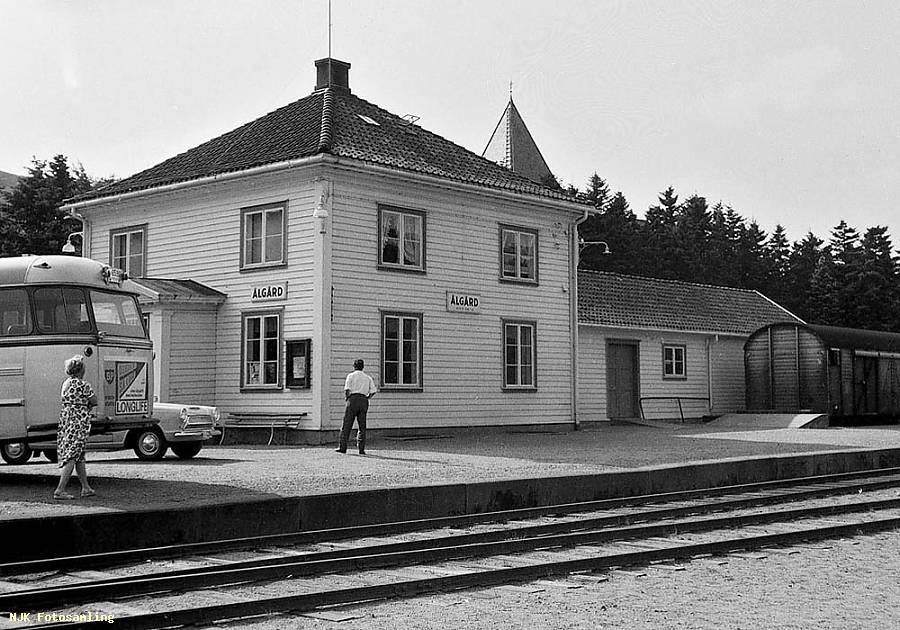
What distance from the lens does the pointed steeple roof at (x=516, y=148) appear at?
50062 mm

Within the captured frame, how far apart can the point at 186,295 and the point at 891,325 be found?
171 ft

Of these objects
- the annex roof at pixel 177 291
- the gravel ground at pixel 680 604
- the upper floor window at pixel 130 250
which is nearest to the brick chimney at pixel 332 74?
the upper floor window at pixel 130 250

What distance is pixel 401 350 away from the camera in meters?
24.2

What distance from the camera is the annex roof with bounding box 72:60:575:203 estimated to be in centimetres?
2383

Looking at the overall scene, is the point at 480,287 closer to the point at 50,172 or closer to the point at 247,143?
the point at 247,143

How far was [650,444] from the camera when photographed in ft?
73.8

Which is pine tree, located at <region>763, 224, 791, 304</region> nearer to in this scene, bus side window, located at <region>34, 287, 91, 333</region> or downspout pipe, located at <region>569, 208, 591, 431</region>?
downspout pipe, located at <region>569, 208, 591, 431</region>

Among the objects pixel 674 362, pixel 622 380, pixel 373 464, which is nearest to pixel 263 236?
pixel 373 464

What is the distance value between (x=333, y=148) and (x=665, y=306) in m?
15.1

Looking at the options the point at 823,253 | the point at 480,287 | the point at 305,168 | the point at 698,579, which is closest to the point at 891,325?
the point at 823,253

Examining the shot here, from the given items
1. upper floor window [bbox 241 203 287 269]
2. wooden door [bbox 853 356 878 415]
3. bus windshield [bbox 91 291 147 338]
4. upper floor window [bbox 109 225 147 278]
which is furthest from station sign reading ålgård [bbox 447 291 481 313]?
wooden door [bbox 853 356 878 415]

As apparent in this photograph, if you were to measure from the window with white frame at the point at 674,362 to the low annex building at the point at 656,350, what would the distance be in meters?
0.03

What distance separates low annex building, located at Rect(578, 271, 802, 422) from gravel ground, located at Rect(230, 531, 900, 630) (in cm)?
2030

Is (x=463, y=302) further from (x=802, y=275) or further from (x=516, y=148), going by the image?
(x=802, y=275)
